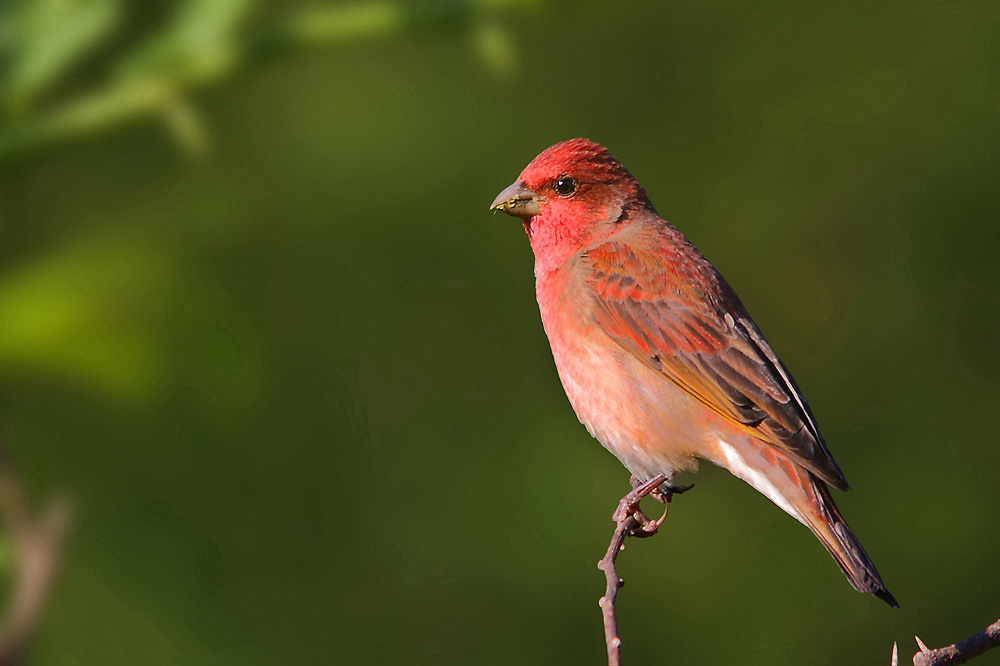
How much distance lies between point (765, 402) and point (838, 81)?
3518mm

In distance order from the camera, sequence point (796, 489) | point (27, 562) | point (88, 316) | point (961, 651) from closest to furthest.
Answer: point (961, 651), point (27, 562), point (796, 489), point (88, 316)

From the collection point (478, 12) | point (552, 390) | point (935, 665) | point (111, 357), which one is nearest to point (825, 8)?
point (552, 390)

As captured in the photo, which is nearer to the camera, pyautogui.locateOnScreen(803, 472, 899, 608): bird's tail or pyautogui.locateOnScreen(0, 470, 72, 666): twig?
pyautogui.locateOnScreen(0, 470, 72, 666): twig

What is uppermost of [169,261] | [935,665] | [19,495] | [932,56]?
[169,261]

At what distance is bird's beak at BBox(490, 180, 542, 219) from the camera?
15.8 ft

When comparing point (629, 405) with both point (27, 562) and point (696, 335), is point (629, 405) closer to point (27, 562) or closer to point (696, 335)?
point (696, 335)

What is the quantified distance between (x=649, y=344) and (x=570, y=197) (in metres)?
0.62

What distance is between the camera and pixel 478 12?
476 centimetres

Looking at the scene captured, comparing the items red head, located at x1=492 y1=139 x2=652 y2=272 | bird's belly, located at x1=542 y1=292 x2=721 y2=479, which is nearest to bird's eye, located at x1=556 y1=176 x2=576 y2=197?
red head, located at x1=492 y1=139 x2=652 y2=272

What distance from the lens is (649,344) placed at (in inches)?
188

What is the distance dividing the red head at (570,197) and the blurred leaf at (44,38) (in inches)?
61.1

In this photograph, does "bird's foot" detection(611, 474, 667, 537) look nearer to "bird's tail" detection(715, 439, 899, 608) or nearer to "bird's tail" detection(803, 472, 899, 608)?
"bird's tail" detection(715, 439, 899, 608)

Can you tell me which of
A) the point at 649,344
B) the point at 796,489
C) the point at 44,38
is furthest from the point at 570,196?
the point at 44,38

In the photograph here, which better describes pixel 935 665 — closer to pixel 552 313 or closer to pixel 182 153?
pixel 552 313
